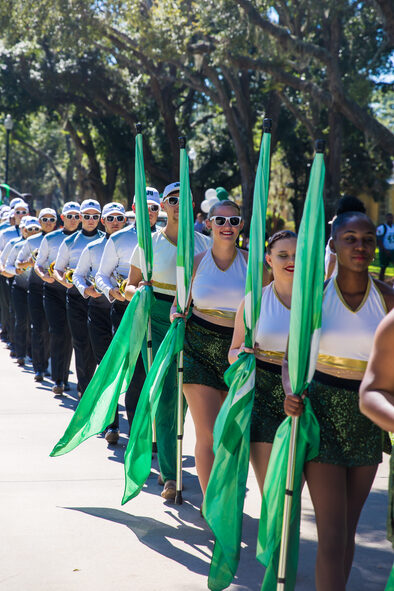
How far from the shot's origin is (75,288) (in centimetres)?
933

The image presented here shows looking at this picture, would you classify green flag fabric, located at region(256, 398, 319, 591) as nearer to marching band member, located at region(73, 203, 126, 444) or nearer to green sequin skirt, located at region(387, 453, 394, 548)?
green sequin skirt, located at region(387, 453, 394, 548)

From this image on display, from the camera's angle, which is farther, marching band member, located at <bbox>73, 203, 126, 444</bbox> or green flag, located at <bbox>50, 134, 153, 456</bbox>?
marching band member, located at <bbox>73, 203, 126, 444</bbox>

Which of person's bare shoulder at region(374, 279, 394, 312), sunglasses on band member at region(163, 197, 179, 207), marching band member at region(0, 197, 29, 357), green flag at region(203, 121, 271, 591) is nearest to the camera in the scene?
person's bare shoulder at region(374, 279, 394, 312)

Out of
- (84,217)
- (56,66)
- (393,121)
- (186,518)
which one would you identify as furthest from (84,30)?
(393,121)

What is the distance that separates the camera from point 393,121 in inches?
2499

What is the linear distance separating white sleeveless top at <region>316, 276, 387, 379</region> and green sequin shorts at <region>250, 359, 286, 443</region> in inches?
30.0

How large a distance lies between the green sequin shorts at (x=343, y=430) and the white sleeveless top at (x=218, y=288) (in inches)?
68.8

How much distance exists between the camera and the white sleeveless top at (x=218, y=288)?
5.52m

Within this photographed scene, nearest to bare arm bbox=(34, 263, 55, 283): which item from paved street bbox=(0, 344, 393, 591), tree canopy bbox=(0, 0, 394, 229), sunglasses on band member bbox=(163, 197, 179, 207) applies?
paved street bbox=(0, 344, 393, 591)

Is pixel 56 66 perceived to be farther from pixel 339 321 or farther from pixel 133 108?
pixel 339 321

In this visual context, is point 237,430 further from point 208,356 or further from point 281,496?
point 208,356

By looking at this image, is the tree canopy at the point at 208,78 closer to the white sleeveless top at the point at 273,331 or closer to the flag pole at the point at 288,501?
the white sleeveless top at the point at 273,331

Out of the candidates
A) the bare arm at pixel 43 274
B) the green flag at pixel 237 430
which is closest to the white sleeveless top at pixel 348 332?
the green flag at pixel 237 430

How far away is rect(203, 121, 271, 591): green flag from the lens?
431 cm
